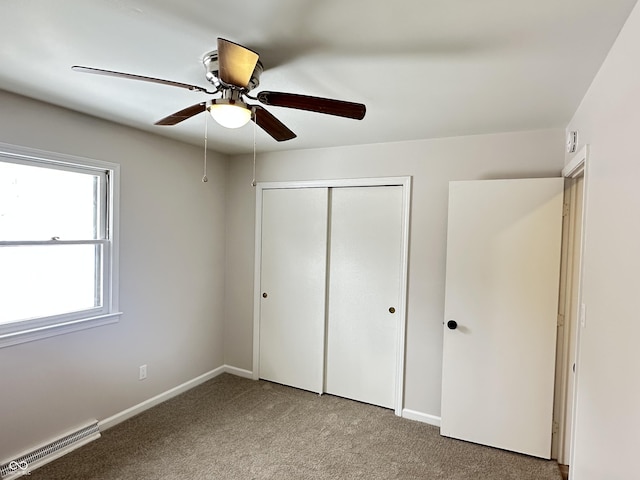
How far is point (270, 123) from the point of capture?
1.86m

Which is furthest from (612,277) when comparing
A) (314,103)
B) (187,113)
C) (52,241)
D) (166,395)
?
(166,395)

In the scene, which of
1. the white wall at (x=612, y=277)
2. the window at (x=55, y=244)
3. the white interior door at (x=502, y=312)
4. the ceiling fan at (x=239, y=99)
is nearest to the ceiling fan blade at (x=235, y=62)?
the ceiling fan at (x=239, y=99)

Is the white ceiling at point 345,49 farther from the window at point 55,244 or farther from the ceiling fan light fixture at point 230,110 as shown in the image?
the window at point 55,244

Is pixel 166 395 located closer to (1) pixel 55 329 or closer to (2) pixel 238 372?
(2) pixel 238 372

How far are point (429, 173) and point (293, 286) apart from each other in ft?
5.55

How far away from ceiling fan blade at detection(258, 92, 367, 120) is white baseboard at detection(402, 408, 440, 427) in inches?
103

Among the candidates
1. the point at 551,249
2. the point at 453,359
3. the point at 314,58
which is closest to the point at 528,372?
the point at 453,359

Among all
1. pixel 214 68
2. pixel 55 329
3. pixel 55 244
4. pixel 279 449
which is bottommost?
pixel 279 449

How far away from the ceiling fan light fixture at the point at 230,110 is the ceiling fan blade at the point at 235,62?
10cm

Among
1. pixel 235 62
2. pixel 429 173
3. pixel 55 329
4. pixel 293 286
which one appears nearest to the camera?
pixel 235 62

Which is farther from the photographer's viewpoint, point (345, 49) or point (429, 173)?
Answer: point (429, 173)

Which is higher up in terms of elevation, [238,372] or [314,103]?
[314,103]

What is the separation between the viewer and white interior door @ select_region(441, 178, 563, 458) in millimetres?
2557

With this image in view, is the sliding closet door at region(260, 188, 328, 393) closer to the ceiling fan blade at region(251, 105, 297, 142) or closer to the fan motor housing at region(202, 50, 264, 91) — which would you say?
the ceiling fan blade at region(251, 105, 297, 142)
